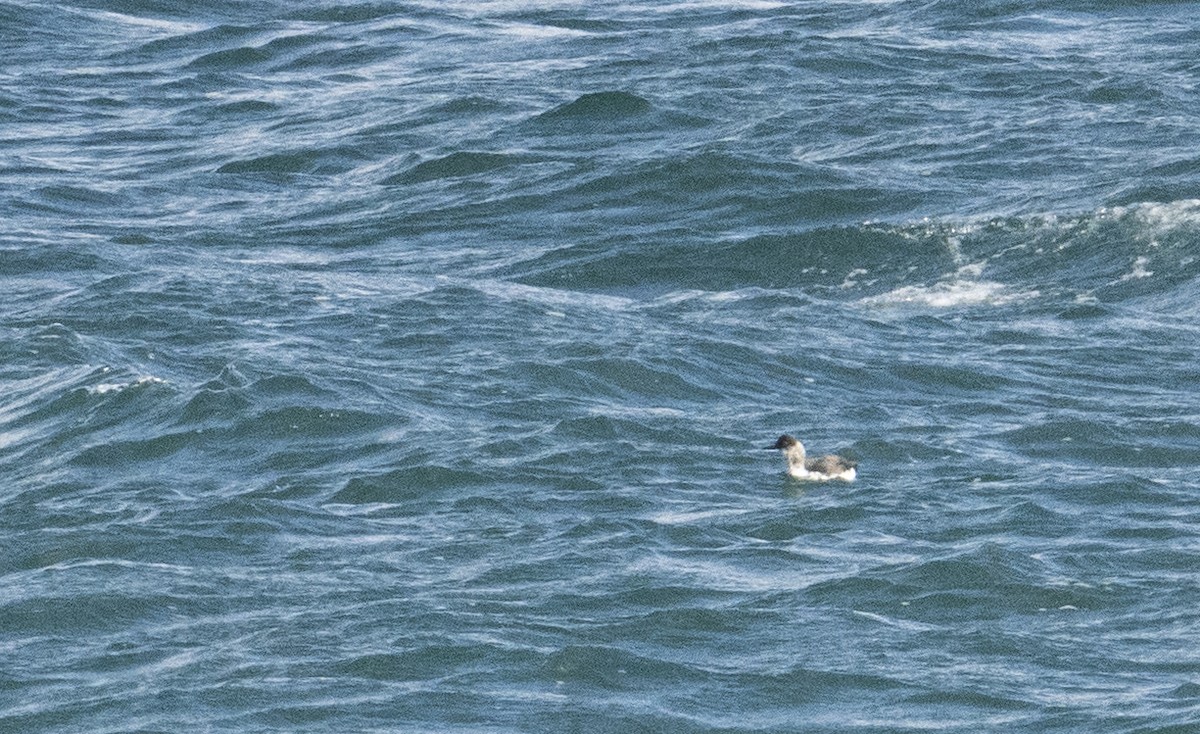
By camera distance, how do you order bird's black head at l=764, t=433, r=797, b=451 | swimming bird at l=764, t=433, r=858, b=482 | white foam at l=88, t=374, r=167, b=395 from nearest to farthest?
swimming bird at l=764, t=433, r=858, b=482
bird's black head at l=764, t=433, r=797, b=451
white foam at l=88, t=374, r=167, b=395

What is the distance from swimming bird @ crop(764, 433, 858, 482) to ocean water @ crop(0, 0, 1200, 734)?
260 millimetres

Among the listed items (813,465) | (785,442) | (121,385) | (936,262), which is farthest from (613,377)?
(936,262)

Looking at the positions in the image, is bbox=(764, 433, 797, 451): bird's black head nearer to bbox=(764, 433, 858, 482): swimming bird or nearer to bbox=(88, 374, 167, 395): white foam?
bbox=(764, 433, 858, 482): swimming bird

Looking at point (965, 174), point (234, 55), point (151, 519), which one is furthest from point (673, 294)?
point (234, 55)

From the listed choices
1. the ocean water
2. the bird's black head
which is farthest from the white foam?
the bird's black head

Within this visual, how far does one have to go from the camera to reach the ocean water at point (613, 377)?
17.1 m

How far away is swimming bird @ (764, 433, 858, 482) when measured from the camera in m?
19.9

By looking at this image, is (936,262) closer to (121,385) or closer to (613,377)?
(613,377)

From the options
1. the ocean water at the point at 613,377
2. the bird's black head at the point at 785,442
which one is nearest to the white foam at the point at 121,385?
the ocean water at the point at 613,377

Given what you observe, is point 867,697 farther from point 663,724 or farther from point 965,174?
point 965,174

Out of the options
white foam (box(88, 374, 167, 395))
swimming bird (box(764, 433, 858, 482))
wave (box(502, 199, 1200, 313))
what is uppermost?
swimming bird (box(764, 433, 858, 482))

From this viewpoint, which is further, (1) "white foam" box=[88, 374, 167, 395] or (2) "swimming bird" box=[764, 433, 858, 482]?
(1) "white foam" box=[88, 374, 167, 395]

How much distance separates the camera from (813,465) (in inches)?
788

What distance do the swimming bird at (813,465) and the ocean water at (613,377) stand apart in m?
0.26
